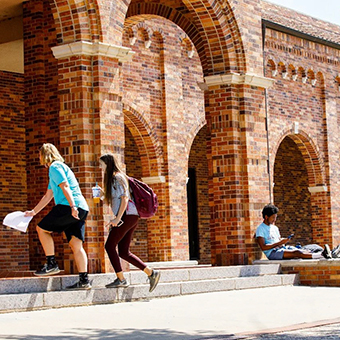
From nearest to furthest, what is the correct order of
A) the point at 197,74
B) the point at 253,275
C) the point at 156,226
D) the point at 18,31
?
the point at 253,275 < the point at 18,31 < the point at 156,226 < the point at 197,74

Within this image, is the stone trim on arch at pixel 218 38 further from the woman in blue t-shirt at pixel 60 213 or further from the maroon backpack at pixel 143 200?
the woman in blue t-shirt at pixel 60 213

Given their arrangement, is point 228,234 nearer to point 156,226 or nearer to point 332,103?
point 156,226

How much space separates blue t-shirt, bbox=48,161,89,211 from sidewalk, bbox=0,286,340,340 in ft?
3.87

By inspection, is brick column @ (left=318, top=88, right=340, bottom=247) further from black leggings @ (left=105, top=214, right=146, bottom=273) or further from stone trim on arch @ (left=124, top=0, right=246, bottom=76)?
black leggings @ (left=105, top=214, right=146, bottom=273)

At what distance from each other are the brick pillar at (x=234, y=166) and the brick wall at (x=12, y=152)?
17.1 feet

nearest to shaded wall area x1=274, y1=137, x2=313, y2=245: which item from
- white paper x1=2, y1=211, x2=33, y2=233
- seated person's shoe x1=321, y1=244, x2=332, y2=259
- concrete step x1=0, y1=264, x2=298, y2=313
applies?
seated person's shoe x1=321, y1=244, x2=332, y2=259

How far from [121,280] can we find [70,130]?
2.28m

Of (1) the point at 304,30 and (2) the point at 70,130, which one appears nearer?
(2) the point at 70,130

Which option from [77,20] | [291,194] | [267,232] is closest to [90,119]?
[77,20]

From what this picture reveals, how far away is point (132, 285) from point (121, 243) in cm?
74

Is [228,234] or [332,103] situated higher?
[332,103]

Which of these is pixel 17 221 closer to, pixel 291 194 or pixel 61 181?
pixel 61 181

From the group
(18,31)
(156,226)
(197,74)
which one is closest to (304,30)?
(197,74)

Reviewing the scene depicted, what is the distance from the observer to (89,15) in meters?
10.6
